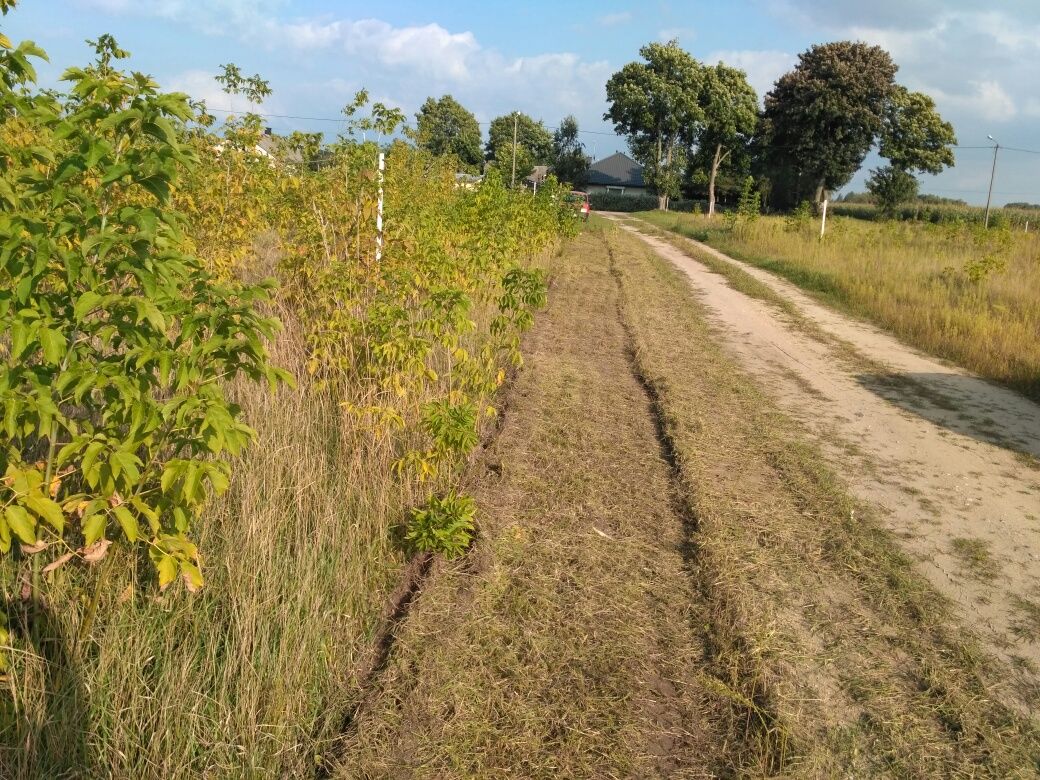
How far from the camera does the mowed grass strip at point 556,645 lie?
2734mm

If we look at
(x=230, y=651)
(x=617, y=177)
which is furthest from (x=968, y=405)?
(x=617, y=177)

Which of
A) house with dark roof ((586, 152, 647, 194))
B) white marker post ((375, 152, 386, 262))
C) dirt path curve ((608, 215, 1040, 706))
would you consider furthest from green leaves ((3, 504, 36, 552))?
house with dark roof ((586, 152, 647, 194))

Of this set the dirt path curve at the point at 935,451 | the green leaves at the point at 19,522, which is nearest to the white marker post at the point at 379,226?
the green leaves at the point at 19,522

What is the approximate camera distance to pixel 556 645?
3312 millimetres

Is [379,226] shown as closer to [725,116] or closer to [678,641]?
[678,641]

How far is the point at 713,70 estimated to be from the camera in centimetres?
5744

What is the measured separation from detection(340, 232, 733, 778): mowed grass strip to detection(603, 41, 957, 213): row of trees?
4590 centimetres

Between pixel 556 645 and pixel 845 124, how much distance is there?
50.6 m

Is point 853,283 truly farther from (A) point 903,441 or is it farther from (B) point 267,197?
(B) point 267,197

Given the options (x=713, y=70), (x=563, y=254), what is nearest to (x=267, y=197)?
(x=563, y=254)

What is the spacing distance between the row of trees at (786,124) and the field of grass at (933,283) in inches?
992

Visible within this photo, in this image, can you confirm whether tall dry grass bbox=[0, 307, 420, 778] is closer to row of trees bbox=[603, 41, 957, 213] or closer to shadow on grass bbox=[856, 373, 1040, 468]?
shadow on grass bbox=[856, 373, 1040, 468]

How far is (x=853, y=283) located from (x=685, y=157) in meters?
48.2

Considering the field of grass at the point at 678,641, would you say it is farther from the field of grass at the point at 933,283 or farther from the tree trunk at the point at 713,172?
the tree trunk at the point at 713,172
